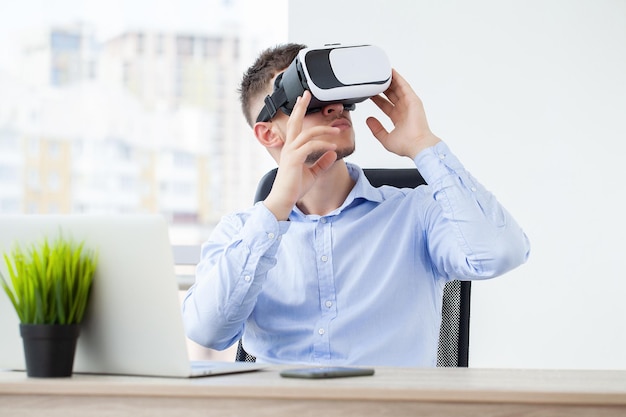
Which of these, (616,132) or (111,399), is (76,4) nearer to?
(616,132)

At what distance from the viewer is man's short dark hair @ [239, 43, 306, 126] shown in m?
1.79

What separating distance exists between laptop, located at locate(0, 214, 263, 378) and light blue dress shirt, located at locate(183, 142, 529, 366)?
1.25ft

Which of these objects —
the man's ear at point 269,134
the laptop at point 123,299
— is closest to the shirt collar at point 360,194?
the man's ear at point 269,134

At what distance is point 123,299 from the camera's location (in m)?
1.00

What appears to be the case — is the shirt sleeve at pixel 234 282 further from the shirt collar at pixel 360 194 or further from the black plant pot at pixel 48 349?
the black plant pot at pixel 48 349

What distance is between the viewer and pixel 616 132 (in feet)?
7.76

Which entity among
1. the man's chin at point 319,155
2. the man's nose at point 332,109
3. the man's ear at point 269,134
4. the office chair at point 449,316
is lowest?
the office chair at point 449,316

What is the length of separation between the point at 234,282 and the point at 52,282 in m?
0.44

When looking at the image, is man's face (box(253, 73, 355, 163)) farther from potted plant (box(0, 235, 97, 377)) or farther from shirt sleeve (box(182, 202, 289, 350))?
potted plant (box(0, 235, 97, 377))

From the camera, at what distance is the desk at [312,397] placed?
0.82 m

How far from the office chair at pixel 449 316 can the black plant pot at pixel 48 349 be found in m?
0.68

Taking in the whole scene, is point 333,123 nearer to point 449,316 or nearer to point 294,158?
point 294,158

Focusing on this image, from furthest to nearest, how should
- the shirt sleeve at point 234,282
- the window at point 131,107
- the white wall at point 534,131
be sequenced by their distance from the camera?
the window at point 131,107 → the white wall at point 534,131 → the shirt sleeve at point 234,282

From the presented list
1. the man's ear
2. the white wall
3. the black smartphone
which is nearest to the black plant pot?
the black smartphone
